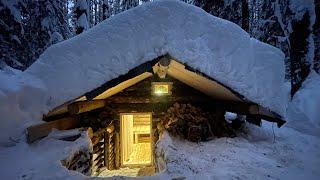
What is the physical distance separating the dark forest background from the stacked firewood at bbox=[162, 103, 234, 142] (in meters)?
6.06

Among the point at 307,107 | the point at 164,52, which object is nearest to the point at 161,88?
the point at 164,52

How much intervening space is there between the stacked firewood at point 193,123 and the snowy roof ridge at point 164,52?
8.12 ft

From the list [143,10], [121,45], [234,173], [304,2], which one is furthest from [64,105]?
[304,2]

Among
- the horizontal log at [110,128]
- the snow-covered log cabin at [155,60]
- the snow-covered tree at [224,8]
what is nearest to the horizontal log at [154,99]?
the horizontal log at [110,128]

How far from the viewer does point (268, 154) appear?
7.00 meters

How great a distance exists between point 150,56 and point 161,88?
3.12 m

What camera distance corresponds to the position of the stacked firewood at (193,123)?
8336 millimetres

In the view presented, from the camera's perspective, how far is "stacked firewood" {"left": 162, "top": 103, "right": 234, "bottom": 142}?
8.34m

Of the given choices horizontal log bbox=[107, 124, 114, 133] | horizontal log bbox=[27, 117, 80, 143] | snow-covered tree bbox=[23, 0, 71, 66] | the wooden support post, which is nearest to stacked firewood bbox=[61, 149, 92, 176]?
horizontal log bbox=[27, 117, 80, 143]

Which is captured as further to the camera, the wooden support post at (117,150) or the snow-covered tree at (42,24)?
the snow-covered tree at (42,24)

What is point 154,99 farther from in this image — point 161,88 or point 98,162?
point 98,162

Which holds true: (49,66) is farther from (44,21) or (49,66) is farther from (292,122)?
(292,122)

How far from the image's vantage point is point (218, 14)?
1561cm

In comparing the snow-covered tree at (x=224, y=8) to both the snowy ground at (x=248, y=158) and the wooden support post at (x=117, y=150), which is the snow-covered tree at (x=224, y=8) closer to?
the snowy ground at (x=248, y=158)
